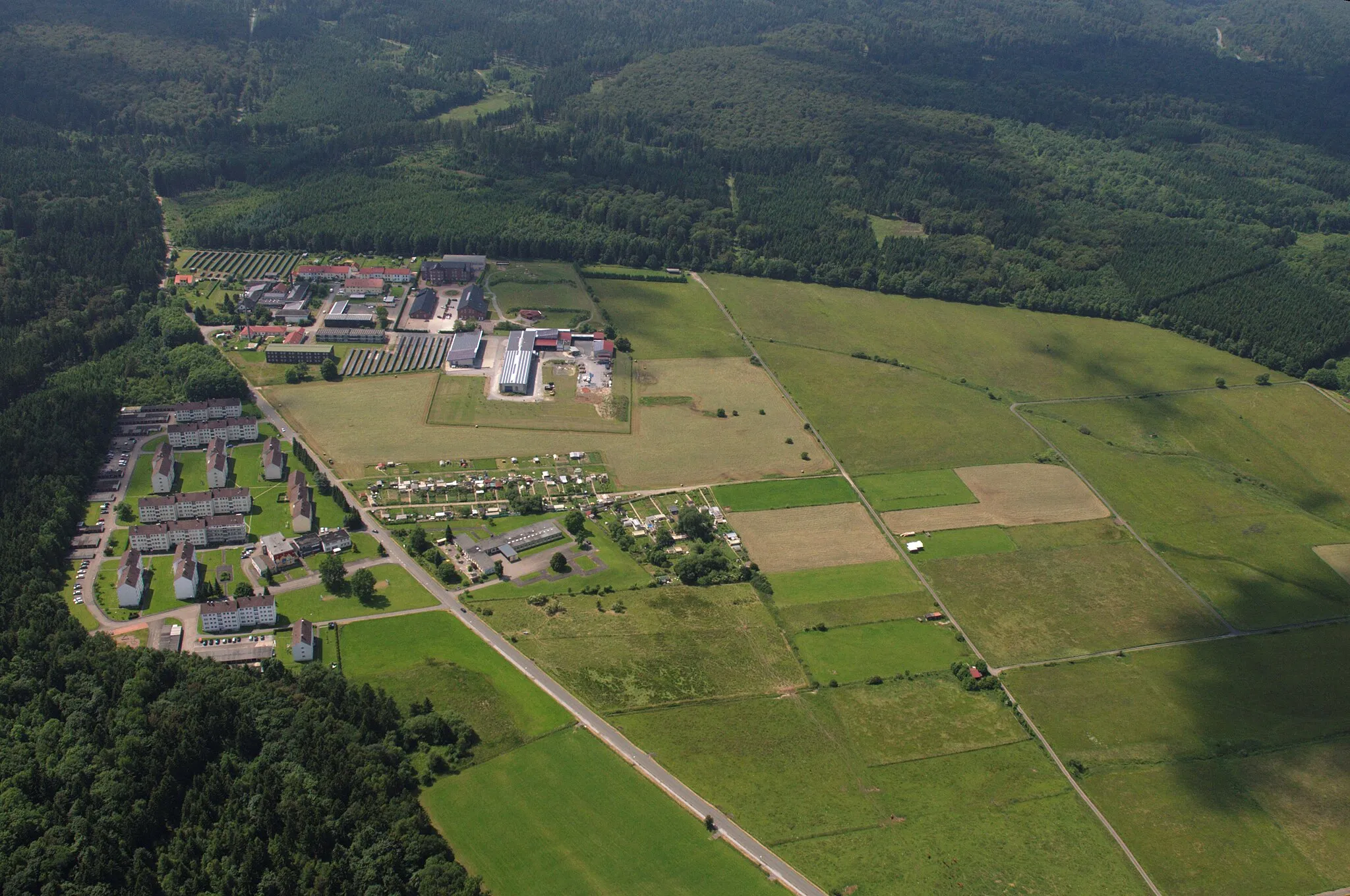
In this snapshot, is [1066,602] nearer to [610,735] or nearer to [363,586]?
[610,735]

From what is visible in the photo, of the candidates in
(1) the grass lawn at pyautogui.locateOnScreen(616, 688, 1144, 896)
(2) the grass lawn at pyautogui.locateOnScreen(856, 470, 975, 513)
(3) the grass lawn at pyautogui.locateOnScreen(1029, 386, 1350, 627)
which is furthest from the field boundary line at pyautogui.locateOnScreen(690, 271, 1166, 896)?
(3) the grass lawn at pyautogui.locateOnScreen(1029, 386, 1350, 627)

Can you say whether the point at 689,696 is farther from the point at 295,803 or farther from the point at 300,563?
the point at 300,563

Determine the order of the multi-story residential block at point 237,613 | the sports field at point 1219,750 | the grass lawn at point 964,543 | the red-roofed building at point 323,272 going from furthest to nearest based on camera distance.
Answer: the red-roofed building at point 323,272 < the grass lawn at point 964,543 < the multi-story residential block at point 237,613 < the sports field at point 1219,750

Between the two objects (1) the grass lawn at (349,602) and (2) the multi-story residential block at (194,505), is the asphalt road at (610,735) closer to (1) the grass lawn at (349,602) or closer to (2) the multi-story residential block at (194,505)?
(1) the grass lawn at (349,602)

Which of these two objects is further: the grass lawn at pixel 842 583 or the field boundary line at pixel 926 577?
the grass lawn at pixel 842 583

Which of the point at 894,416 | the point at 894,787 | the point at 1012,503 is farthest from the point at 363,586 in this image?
the point at 894,416

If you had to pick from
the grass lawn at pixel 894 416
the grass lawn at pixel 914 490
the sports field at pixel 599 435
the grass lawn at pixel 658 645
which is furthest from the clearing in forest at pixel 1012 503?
the grass lawn at pixel 658 645

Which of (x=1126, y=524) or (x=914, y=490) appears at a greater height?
(x=1126, y=524)
